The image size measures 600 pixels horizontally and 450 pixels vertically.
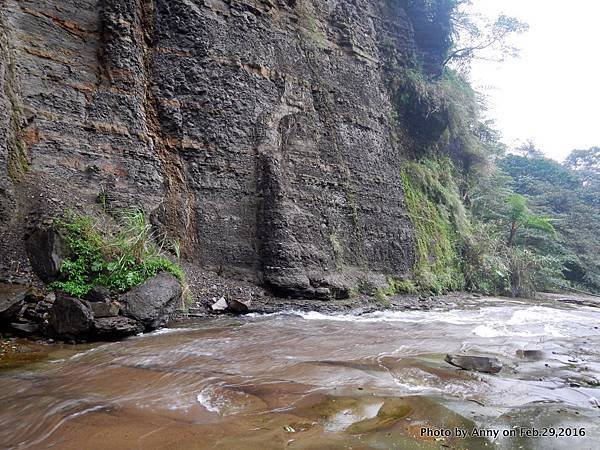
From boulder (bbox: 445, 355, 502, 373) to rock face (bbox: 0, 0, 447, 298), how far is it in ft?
17.3

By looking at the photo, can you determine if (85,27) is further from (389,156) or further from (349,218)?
(389,156)

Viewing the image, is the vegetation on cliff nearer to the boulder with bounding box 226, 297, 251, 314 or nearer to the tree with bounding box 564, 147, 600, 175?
the boulder with bounding box 226, 297, 251, 314

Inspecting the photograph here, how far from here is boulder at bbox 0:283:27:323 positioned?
5.31 m

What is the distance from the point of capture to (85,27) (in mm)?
9117

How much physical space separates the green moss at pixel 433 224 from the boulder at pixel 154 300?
9.15 metres

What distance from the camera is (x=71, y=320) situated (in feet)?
17.7

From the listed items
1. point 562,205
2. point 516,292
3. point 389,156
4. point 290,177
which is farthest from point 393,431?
point 562,205

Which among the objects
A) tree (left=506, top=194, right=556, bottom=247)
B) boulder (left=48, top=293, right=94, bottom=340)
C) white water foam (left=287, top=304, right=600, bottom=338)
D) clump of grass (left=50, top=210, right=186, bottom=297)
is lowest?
white water foam (left=287, top=304, right=600, bottom=338)

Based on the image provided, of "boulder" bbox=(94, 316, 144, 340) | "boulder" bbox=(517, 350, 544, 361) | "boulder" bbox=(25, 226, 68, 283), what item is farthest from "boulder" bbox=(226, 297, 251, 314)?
"boulder" bbox=(517, 350, 544, 361)

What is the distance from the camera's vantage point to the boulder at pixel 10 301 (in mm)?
5309

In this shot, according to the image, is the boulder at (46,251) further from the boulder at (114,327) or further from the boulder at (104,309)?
the boulder at (114,327)

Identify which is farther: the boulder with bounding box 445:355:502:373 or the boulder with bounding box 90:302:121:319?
the boulder with bounding box 90:302:121:319

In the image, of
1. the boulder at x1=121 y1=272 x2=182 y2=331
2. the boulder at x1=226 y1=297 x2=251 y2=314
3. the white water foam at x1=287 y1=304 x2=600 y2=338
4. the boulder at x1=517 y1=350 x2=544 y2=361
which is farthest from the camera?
the boulder at x1=226 y1=297 x2=251 y2=314

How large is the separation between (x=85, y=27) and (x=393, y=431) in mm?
10218
